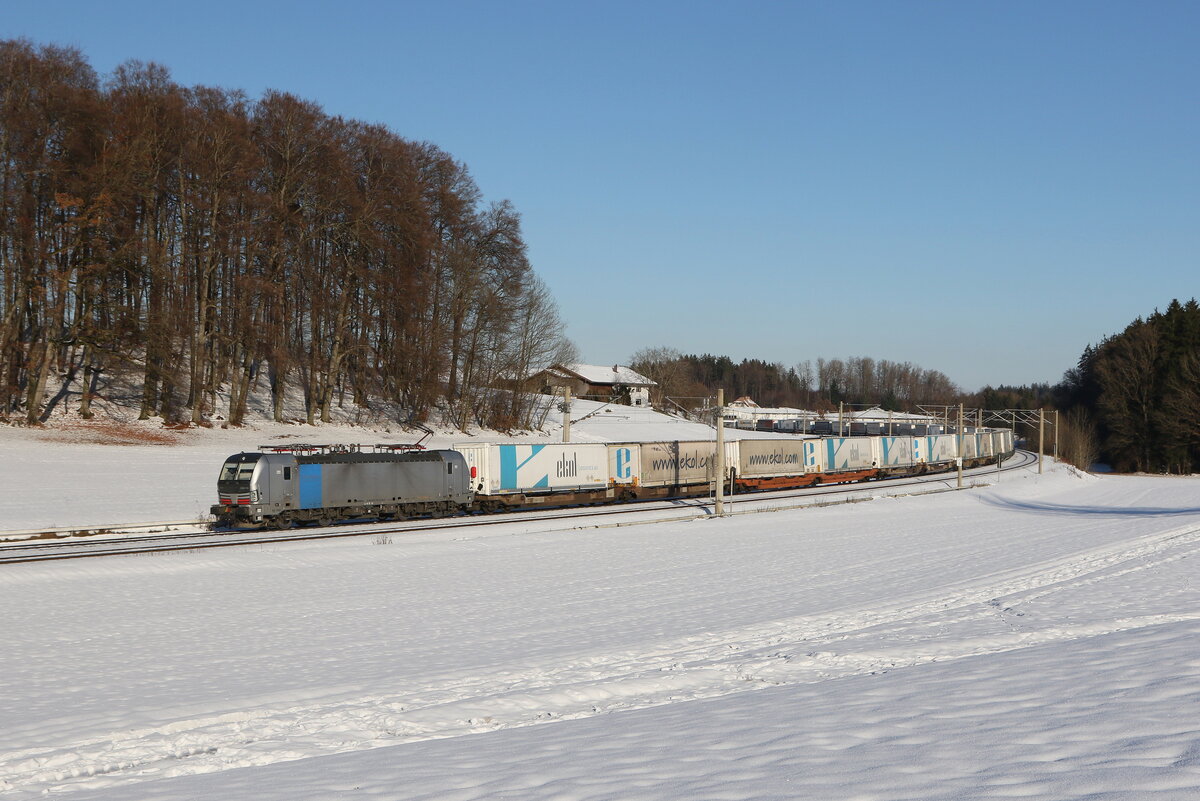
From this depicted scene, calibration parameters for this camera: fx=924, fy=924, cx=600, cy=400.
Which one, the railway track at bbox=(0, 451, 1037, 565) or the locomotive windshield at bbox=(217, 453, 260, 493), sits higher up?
the locomotive windshield at bbox=(217, 453, 260, 493)

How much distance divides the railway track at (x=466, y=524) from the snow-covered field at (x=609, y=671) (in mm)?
1621

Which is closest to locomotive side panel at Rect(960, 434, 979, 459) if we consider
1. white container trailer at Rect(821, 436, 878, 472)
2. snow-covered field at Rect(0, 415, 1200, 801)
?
white container trailer at Rect(821, 436, 878, 472)

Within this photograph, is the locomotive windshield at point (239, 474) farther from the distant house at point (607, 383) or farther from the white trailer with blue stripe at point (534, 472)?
the distant house at point (607, 383)

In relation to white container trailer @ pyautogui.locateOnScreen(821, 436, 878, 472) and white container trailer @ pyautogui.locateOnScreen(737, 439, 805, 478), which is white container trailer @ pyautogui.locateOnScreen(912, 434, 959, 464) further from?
white container trailer @ pyautogui.locateOnScreen(737, 439, 805, 478)

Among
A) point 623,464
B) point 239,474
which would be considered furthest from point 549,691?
point 623,464

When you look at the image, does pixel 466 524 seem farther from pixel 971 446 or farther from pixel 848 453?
pixel 971 446

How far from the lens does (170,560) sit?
80.0 feet

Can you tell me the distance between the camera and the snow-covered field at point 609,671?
6.51m

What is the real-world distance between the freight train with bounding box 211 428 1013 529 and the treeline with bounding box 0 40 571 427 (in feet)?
43.9

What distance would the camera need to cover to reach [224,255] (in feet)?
167

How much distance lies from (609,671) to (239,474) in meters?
22.5

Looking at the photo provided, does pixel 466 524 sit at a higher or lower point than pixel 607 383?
lower

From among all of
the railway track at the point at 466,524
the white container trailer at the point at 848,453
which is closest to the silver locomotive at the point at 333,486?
the railway track at the point at 466,524

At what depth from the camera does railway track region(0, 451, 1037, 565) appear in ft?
85.1
